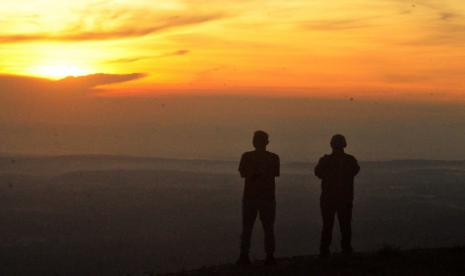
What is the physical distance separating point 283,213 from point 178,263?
47.7 metres

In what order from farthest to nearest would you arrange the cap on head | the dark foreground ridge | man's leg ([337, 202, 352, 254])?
man's leg ([337, 202, 352, 254]) → the cap on head → the dark foreground ridge

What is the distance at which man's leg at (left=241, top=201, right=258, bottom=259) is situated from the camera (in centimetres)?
1410

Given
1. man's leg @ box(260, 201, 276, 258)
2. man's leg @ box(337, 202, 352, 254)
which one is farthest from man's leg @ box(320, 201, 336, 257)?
man's leg @ box(260, 201, 276, 258)

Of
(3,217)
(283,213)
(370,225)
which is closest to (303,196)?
(283,213)

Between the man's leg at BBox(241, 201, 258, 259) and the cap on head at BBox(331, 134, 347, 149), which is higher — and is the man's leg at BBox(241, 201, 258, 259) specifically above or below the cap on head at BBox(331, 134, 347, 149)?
below

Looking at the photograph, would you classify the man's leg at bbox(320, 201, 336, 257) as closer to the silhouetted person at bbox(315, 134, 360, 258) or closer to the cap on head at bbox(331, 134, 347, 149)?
the silhouetted person at bbox(315, 134, 360, 258)

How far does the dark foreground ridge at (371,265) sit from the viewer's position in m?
12.8

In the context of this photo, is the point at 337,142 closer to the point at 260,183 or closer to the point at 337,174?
the point at 337,174

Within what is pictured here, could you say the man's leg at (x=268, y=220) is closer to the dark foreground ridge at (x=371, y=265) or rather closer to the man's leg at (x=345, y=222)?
the dark foreground ridge at (x=371, y=265)

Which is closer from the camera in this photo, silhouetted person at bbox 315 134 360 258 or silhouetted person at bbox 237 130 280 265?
silhouetted person at bbox 237 130 280 265

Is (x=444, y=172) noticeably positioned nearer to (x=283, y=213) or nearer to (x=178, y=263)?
(x=283, y=213)

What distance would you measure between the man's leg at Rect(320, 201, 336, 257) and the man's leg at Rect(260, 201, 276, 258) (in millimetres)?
1005

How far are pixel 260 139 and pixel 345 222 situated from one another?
2308 millimetres

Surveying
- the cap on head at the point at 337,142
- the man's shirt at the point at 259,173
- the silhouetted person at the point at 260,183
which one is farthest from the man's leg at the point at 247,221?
the cap on head at the point at 337,142
